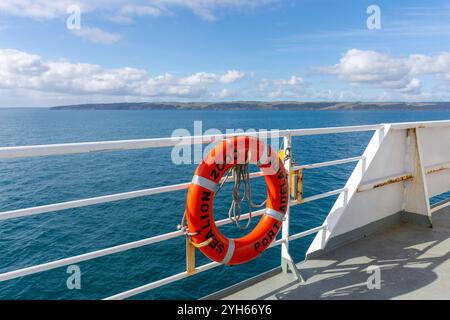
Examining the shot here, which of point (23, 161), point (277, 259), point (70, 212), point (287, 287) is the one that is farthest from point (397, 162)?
point (23, 161)

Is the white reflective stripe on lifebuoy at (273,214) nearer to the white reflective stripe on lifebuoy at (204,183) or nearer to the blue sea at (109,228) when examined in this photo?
the white reflective stripe on lifebuoy at (204,183)

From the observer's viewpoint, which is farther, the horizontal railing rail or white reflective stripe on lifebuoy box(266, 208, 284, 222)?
white reflective stripe on lifebuoy box(266, 208, 284, 222)

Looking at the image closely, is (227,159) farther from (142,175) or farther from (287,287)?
→ (142,175)

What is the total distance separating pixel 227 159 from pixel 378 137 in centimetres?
170

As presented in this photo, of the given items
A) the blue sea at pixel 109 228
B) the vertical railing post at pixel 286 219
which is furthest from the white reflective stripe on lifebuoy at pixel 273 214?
the blue sea at pixel 109 228

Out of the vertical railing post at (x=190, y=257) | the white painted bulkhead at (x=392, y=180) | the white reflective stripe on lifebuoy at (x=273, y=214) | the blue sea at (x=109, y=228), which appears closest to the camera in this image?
the vertical railing post at (x=190, y=257)

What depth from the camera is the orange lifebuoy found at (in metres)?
1.77

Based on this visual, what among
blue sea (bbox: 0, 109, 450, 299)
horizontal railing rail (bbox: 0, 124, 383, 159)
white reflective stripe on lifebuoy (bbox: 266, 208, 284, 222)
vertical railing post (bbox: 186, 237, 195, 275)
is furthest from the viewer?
blue sea (bbox: 0, 109, 450, 299)

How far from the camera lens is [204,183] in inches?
69.6

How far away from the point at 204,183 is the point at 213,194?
0.09 meters

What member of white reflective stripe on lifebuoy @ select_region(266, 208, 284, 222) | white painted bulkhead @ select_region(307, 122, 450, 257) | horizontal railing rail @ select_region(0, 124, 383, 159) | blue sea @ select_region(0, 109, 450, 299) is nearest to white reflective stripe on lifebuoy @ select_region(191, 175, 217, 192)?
horizontal railing rail @ select_region(0, 124, 383, 159)

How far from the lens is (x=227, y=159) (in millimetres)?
1801

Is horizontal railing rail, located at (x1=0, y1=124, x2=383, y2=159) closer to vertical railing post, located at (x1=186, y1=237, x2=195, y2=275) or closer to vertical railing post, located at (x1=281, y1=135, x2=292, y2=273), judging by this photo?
vertical railing post, located at (x1=281, y1=135, x2=292, y2=273)

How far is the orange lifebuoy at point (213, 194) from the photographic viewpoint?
5.81 feet
